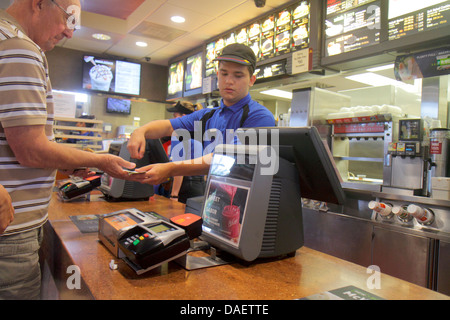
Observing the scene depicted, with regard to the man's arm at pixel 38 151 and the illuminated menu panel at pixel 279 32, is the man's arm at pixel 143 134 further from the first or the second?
the illuminated menu panel at pixel 279 32

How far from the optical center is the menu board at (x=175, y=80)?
20.4 feet

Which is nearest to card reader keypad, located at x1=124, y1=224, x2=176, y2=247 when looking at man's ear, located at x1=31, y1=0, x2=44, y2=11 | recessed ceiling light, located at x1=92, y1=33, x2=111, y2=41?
man's ear, located at x1=31, y1=0, x2=44, y2=11

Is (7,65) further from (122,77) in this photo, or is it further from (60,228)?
(122,77)

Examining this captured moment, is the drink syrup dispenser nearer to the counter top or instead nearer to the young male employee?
the young male employee

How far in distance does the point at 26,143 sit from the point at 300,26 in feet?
10.9

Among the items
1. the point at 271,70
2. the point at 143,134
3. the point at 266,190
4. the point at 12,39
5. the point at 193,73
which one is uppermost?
the point at 193,73

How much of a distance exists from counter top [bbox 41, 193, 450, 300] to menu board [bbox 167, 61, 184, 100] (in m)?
5.24

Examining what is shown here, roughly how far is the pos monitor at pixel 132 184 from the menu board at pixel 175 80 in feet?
12.9

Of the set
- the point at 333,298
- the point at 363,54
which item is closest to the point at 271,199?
the point at 333,298

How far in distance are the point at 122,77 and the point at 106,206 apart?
5.07 metres

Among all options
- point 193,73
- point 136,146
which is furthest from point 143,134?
point 193,73

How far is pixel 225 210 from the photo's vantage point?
1.15 m

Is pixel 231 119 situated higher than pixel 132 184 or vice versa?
pixel 231 119

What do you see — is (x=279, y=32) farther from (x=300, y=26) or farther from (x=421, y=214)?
(x=421, y=214)
